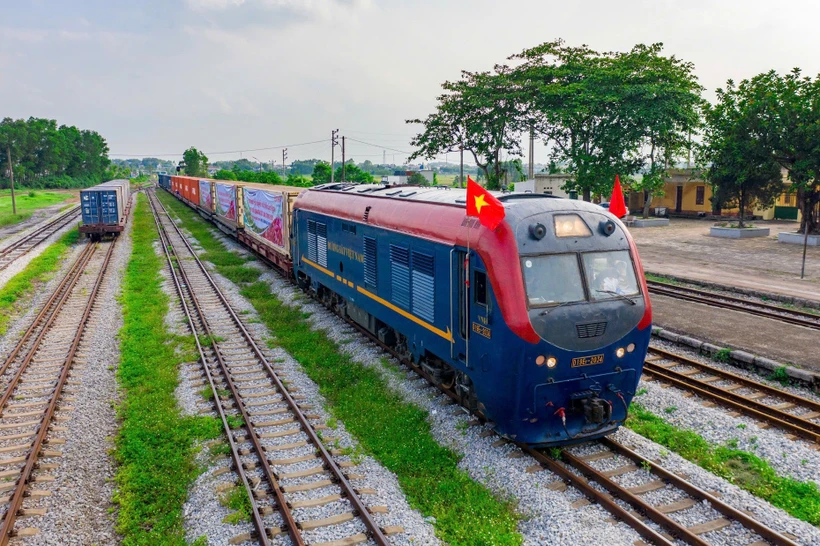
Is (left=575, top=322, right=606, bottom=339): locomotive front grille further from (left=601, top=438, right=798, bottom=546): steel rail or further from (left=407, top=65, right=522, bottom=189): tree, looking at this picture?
(left=407, top=65, right=522, bottom=189): tree

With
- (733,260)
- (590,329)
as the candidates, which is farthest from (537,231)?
(733,260)

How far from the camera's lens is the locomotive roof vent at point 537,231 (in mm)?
8586

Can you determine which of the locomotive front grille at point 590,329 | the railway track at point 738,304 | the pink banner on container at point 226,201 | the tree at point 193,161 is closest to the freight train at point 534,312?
the locomotive front grille at point 590,329

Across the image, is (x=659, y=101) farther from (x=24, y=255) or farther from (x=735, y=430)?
(x=24, y=255)

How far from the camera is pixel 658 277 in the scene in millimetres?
24000

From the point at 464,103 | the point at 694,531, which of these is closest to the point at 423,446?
the point at 694,531

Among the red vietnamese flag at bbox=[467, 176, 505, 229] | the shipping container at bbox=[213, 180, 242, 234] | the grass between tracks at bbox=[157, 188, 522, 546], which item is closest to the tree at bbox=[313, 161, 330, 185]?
the shipping container at bbox=[213, 180, 242, 234]

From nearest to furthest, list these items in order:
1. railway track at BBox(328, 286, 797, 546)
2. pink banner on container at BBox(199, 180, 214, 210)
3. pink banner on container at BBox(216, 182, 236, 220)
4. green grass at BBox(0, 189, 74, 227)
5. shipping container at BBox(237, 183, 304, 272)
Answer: railway track at BBox(328, 286, 797, 546) → shipping container at BBox(237, 183, 304, 272) → pink banner on container at BBox(216, 182, 236, 220) → pink banner on container at BBox(199, 180, 214, 210) → green grass at BBox(0, 189, 74, 227)

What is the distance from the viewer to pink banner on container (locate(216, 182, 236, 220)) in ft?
109

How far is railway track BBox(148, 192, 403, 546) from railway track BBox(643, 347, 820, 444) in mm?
7014

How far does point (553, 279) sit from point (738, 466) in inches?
157

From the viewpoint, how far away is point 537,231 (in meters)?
8.58

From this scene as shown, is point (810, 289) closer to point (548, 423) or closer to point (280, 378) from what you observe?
point (548, 423)

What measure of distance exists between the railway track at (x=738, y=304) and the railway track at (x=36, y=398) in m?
17.8
